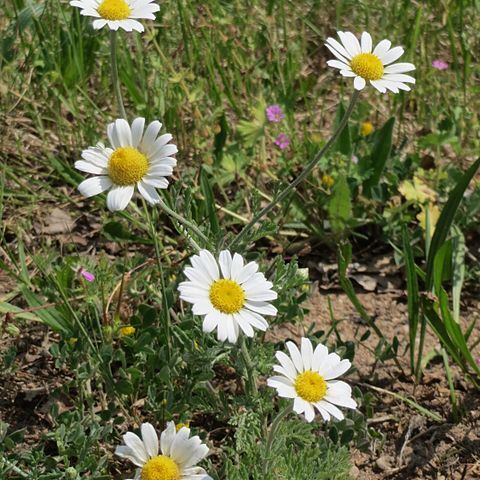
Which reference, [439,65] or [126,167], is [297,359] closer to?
[126,167]

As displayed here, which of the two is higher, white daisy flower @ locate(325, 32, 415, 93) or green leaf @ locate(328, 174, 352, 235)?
green leaf @ locate(328, 174, 352, 235)

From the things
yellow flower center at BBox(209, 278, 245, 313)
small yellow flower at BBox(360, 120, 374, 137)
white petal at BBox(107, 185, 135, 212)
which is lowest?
yellow flower center at BBox(209, 278, 245, 313)

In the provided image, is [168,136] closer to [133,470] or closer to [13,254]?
[133,470]

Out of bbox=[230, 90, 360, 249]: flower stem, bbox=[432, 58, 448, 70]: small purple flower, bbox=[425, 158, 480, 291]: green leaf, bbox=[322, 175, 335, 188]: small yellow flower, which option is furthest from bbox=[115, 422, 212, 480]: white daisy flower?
bbox=[432, 58, 448, 70]: small purple flower

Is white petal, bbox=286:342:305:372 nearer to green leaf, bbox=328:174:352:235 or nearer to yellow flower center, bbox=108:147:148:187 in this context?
yellow flower center, bbox=108:147:148:187

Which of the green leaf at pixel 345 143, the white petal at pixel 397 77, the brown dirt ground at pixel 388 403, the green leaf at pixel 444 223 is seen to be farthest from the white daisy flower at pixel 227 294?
the green leaf at pixel 345 143

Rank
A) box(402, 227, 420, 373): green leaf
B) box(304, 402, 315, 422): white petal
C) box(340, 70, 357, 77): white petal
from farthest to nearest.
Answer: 1. box(402, 227, 420, 373): green leaf
2. box(340, 70, 357, 77): white petal
3. box(304, 402, 315, 422): white petal

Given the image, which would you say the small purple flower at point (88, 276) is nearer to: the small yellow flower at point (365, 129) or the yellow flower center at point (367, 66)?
the yellow flower center at point (367, 66)
